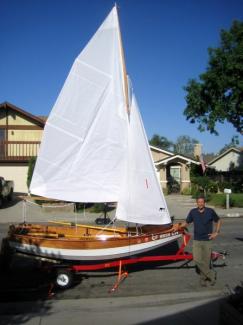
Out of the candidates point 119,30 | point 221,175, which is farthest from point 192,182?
point 119,30

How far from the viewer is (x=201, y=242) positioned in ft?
28.5

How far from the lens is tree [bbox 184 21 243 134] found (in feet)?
115

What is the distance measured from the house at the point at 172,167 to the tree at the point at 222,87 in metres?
3.88

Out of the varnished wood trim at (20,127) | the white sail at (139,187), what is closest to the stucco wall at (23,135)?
the varnished wood trim at (20,127)

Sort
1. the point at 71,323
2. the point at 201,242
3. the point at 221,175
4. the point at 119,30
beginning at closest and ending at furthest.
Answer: the point at 71,323, the point at 201,242, the point at 119,30, the point at 221,175

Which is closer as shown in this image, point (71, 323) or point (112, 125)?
point (71, 323)

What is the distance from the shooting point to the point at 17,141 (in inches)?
1315

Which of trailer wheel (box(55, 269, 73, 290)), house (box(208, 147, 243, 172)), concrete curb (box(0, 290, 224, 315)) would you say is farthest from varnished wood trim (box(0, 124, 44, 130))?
concrete curb (box(0, 290, 224, 315))

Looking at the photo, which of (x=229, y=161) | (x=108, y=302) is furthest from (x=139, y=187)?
(x=229, y=161)

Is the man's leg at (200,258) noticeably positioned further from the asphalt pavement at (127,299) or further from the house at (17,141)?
the house at (17,141)

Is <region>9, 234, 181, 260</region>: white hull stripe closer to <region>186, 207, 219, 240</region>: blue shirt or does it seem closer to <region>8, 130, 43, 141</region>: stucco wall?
<region>186, 207, 219, 240</region>: blue shirt

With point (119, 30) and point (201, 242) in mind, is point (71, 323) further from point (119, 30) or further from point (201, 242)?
point (119, 30)

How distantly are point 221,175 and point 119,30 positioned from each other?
128 ft

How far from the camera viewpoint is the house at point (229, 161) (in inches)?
1970
